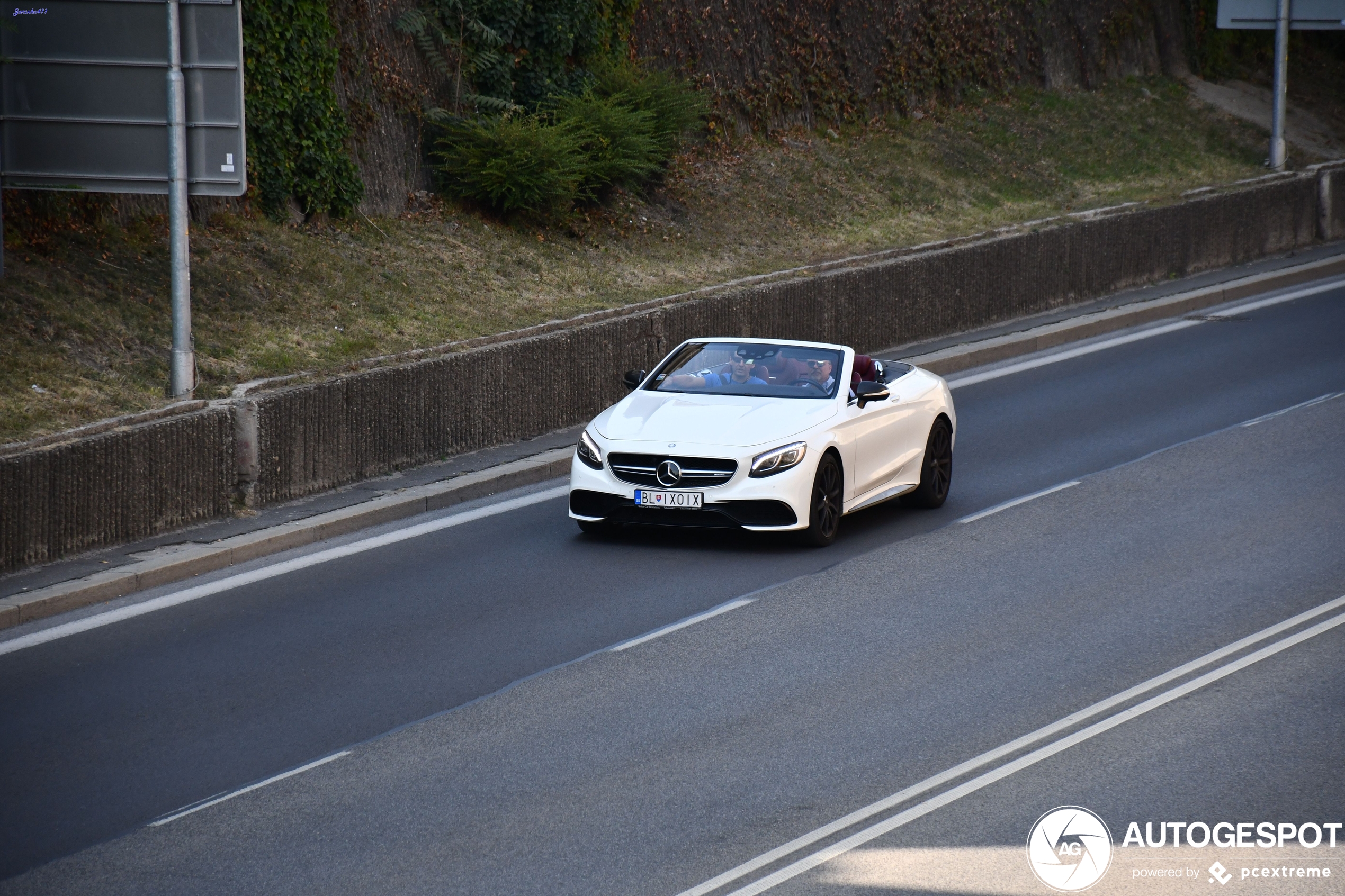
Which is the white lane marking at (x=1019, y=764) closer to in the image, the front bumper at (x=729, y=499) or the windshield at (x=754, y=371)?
the front bumper at (x=729, y=499)

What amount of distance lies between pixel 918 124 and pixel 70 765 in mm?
25775

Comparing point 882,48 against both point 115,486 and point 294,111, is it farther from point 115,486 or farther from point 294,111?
point 115,486

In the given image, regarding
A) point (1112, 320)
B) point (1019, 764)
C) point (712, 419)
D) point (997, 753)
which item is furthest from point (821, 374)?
point (1112, 320)

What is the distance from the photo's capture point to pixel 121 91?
13547mm

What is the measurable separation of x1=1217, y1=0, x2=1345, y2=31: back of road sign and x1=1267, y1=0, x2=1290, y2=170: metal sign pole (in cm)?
18

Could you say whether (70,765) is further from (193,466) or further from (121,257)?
(121,257)

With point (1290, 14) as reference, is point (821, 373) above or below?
below

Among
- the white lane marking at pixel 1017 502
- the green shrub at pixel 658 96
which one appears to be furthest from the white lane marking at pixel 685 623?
the green shrub at pixel 658 96

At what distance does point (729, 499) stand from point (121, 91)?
20.9 feet

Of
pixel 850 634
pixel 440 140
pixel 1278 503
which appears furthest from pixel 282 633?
pixel 440 140

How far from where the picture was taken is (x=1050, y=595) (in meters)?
10.5

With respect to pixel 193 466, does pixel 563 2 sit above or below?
above

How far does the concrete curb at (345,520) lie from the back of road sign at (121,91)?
294 cm

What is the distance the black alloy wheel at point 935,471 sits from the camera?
43.5 ft
